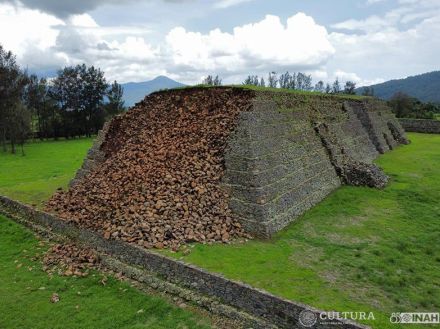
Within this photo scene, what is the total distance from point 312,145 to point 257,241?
7712mm

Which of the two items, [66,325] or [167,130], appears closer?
A: [66,325]

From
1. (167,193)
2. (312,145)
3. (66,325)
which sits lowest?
(66,325)

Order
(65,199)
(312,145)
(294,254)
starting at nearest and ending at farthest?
(294,254)
(65,199)
(312,145)

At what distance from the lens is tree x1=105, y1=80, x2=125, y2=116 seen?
6975cm

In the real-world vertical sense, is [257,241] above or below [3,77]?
below

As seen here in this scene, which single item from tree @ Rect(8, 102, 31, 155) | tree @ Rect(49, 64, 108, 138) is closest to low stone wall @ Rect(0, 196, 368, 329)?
tree @ Rect(8, 102, 31, 155)

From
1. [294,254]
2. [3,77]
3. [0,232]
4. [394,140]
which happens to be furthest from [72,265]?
[3,77]

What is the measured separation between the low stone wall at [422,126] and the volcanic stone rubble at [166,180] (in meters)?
32.1

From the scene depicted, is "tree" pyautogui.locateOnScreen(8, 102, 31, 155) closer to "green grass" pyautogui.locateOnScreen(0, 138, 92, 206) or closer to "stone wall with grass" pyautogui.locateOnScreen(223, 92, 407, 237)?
"green grass" pyautogui.locateOnScreen(0, 138, 92, 206)

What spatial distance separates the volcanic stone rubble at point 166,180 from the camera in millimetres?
12734

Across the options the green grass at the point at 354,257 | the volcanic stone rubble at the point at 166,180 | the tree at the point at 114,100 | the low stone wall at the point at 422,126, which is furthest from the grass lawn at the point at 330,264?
the tree at the point at 114,100

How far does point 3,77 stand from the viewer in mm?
47719

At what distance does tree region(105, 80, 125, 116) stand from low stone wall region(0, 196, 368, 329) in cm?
5778

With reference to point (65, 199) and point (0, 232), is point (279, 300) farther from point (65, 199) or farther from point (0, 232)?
point (0, 232)
